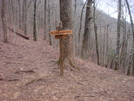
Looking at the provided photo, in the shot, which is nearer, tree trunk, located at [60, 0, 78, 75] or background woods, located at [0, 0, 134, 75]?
tree trunk, located at [60, 0, 78, 75]

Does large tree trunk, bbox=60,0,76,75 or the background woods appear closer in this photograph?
large tree trunk, bbox=60,0,76,75

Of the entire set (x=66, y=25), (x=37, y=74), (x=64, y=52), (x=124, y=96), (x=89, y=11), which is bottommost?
(x=124, y=96)

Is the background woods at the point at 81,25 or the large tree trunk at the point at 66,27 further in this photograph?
the background woods at the point at 81,25

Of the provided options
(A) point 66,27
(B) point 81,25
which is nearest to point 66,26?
(A) point 66,27

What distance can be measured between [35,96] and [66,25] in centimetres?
376

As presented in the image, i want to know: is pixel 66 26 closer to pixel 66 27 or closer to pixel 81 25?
pixel 66 27

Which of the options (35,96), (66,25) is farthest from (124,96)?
(66,25)

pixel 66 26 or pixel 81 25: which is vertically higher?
pixel 81 25

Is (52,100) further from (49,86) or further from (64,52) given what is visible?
(64,52)

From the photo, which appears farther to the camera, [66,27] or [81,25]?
[81,25]

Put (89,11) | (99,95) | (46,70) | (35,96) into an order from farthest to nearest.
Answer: (89,11) → (46,70) → (99,95) → (35,96)

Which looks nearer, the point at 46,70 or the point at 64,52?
the point at 46,70

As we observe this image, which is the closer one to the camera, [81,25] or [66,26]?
[66,26]

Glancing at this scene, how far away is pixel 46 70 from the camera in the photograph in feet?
20.1
